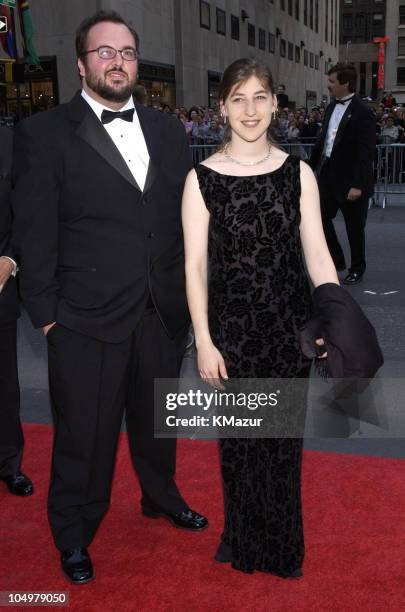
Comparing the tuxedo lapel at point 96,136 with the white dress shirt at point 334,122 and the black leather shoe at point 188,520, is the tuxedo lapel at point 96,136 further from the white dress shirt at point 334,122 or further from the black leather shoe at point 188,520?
the white dress shirt at point 334,122

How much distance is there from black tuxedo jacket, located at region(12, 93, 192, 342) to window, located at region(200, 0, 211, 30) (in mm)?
29844

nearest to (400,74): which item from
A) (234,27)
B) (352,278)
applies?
(234,27)

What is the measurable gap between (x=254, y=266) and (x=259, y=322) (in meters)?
0.22

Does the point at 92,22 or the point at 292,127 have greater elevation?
the point at 92,22

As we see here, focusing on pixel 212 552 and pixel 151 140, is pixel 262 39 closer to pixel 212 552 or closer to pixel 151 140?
pixel 151 140

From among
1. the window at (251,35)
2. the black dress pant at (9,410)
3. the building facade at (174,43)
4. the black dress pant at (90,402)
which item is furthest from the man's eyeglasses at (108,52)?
the window at (251,35)

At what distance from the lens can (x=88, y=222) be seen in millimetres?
2709

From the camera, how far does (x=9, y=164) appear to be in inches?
125

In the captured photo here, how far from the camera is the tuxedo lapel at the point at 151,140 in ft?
9.12

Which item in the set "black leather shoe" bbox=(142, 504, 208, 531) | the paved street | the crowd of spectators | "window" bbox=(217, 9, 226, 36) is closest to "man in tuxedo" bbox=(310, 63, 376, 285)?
the paved street

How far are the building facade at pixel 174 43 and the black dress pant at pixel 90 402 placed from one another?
15071 millimetres

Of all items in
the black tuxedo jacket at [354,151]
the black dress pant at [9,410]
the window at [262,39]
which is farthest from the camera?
the window at [262,39]

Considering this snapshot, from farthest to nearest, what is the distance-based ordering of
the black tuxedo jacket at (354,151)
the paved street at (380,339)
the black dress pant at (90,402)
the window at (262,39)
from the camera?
the window at (262,39) → the black tuxedo jacket at (354,151) → the paved street at (380,339) → the black dress pant at (90,402)

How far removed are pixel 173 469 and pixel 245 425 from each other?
687mm
